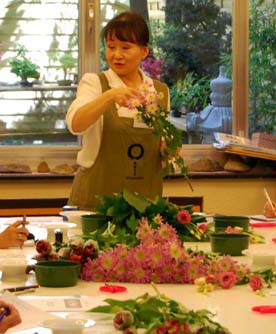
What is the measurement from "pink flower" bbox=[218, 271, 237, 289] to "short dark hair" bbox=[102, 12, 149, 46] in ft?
4.83

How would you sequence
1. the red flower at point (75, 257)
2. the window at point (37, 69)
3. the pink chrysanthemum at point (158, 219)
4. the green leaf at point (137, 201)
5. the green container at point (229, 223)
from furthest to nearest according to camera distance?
1. the window at point (37, 69)
2. the green container at point (229, 223)
3. the green leaf at point (137, 201)
4. the pink chrysanthemum at point (158, 219)
5. the red flower at point (75, 257)

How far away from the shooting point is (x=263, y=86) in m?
5.45

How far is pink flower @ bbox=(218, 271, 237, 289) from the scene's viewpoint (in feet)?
7.28

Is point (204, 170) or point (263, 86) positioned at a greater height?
point (263, 86)

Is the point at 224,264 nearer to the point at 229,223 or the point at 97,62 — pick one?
the point at 229,223

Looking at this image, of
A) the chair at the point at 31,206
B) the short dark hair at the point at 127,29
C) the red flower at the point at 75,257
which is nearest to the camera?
the red flower at the point at 75,257

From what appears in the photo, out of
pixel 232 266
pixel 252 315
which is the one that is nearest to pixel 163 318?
pixel 252 315

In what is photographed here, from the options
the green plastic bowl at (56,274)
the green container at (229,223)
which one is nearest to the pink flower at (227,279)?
the green plastic bowl at (56,274)

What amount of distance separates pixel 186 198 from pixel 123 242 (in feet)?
8.36

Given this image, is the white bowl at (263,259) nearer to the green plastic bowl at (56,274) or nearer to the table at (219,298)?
the table at (219,298)

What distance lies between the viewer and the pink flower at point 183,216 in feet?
9.18

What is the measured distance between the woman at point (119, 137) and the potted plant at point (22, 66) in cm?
164

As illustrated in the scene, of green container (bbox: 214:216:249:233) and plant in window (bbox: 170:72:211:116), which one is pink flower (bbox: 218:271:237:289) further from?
plant in window (bbox: 170:72:211:116)

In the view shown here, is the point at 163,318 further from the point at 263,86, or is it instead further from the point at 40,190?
the point at 263,86
